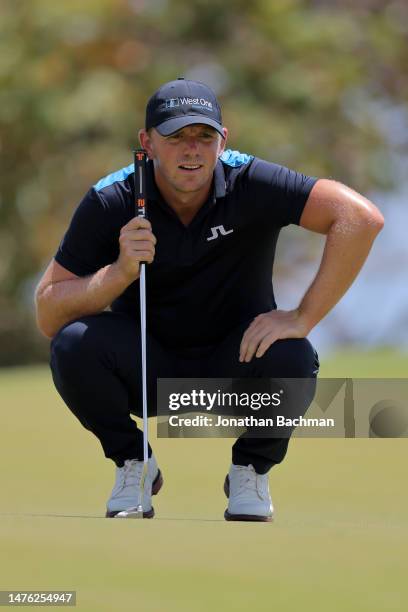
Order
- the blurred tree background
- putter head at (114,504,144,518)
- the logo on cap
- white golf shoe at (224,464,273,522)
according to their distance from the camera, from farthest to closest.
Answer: the blurred tree background
the logo on cap
white golf shoe at (224,464,273,522)
putter head at (114,504,144,518)

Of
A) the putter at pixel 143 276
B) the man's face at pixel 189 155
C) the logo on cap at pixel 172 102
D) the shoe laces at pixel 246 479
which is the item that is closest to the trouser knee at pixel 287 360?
the shoe laces at pixel 246 479

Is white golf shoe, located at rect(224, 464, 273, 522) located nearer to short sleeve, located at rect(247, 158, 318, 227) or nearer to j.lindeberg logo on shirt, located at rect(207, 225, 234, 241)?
j.lindeberg logo on shirt, located at rect(207, 225, 234, 241)

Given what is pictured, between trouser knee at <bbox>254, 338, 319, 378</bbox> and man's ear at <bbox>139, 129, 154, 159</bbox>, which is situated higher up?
man's ear at <bbox>139, 129, 154, 159</bbox>

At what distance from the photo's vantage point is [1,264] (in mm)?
26281

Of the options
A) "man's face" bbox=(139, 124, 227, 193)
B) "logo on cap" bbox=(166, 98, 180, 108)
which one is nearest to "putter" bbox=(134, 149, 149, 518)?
"man's face" bbox=(139, 124, 227, 193)

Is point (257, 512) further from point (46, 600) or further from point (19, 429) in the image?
point (19, 429)

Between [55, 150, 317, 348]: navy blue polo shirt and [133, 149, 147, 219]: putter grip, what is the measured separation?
130 mm

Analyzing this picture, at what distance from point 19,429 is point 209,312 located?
385cm

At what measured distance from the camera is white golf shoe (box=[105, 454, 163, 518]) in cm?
526

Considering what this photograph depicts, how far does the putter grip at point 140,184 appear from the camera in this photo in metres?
5.45

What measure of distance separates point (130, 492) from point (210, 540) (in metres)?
1.02

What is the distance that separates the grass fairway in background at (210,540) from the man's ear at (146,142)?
152cm

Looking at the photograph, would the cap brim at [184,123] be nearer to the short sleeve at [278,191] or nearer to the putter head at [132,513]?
the short sleeve at [278,191]

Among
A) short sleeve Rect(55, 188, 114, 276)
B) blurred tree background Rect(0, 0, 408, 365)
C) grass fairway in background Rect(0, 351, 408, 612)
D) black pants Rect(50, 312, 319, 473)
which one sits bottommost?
grass fairway in background Rect(0, 351, 408, 612)
